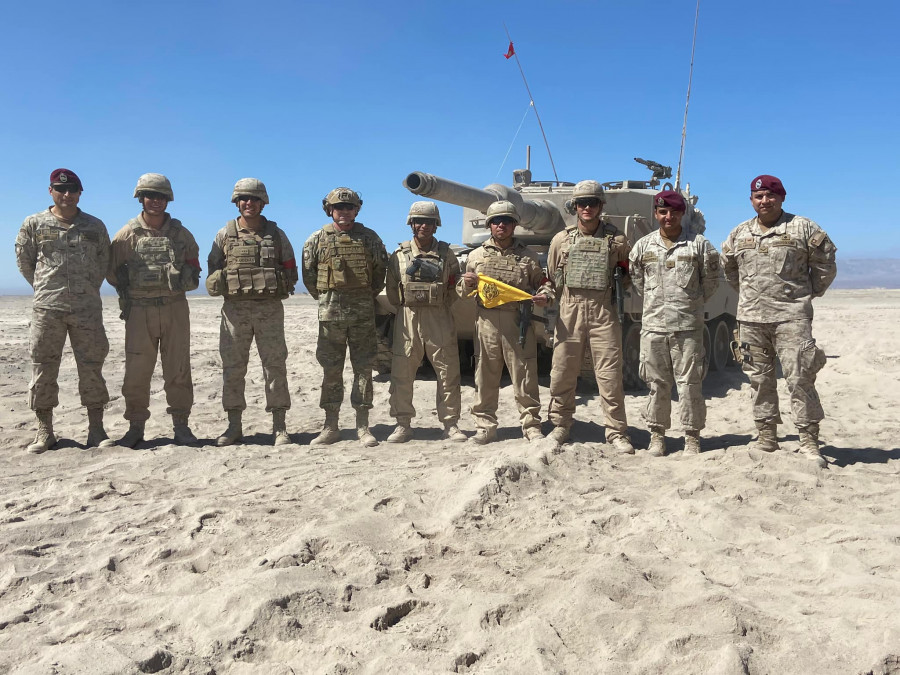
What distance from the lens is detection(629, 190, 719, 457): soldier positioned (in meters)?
5.19

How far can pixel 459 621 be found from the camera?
9.14 feet

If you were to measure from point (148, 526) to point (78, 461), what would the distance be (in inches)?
72.1

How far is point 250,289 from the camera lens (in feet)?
18.2

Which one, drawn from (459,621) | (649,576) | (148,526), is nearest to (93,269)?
(148,526)

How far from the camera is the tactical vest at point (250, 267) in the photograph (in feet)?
18.2

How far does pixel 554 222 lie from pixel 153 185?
4.34 m

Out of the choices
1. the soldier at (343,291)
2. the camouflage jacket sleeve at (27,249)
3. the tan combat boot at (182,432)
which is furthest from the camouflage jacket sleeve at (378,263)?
the camouflage jacket sleeve at (27,249)

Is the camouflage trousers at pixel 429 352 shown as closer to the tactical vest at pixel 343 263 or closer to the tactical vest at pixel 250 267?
the tactical vest at pixel 343 263

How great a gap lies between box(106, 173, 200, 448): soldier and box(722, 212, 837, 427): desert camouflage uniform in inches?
162

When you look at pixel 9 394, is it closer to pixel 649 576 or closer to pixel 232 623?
pixel 232 623

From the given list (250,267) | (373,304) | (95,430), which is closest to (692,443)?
(373,304)

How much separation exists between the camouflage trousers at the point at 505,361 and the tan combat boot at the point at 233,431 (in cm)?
194

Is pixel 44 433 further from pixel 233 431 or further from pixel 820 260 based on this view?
pixel 820 260

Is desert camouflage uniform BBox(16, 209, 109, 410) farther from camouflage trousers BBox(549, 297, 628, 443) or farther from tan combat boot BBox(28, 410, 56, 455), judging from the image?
camouflage trousers BBox(549, 297, 628, 443)
